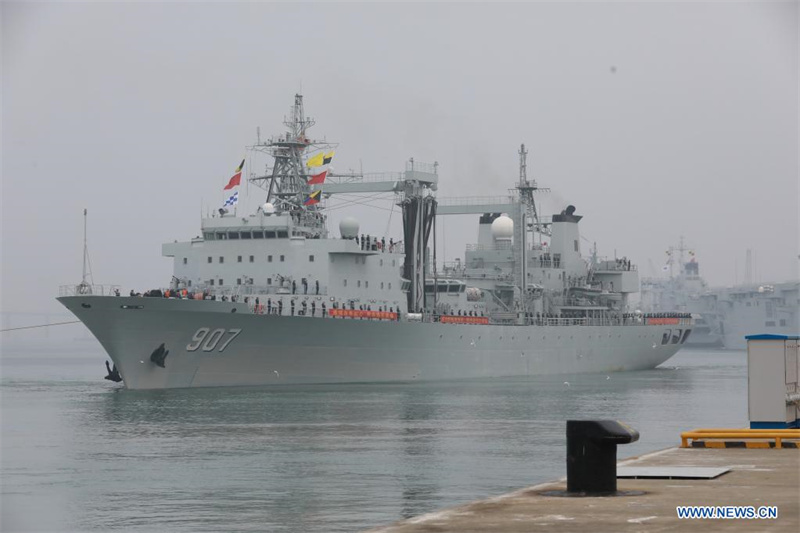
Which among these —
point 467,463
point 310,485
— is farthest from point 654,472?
point 467,463

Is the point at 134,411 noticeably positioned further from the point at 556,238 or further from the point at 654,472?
the point at 556,238

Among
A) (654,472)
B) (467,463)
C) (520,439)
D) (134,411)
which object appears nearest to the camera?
(654,472)

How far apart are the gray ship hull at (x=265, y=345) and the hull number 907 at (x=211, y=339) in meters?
0.04

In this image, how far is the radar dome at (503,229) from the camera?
68875 millimetres

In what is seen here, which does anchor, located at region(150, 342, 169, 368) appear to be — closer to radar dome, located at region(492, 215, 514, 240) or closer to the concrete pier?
radar dome, located at region(492, 215, 514, 240)

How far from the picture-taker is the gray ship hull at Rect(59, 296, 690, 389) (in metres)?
42.7

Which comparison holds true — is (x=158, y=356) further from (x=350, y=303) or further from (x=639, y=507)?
(x=639, y=507)

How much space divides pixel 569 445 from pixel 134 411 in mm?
26252

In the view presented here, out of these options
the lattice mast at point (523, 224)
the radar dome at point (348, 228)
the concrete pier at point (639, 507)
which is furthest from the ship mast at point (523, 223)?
the concrete pier at point (639, 507)

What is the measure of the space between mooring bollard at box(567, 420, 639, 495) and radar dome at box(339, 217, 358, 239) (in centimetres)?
3901

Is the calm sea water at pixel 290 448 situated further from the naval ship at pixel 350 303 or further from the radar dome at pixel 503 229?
the radar dome at pixel 503 229

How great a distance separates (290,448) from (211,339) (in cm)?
1769

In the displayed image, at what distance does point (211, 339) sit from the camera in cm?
4397

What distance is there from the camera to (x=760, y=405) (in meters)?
22.6
